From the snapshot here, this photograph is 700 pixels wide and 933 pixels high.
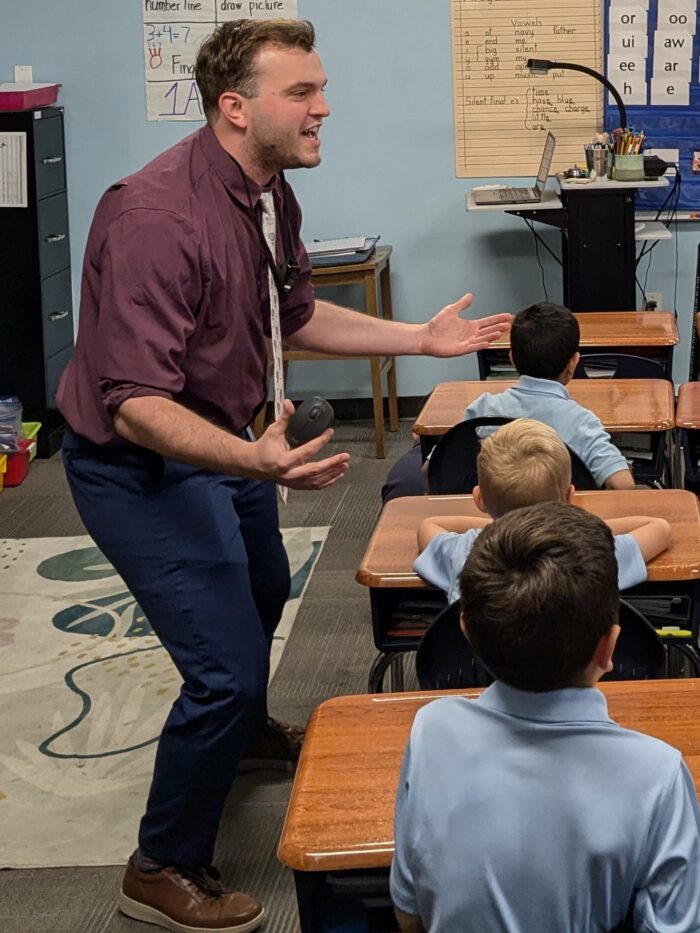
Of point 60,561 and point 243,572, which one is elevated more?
point 243,572

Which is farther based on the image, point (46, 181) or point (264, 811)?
point (46, 181)

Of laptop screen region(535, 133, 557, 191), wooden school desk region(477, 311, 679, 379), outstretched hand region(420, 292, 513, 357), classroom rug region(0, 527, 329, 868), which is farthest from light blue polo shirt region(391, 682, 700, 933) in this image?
laptop screen region(535, 133, 557, 191)

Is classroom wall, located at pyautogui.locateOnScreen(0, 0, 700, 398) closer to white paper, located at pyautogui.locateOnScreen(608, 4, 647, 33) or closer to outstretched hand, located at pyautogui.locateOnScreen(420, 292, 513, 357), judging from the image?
white paper, located at pyautogui.locateOnScreen(608, 4, 647, 33)

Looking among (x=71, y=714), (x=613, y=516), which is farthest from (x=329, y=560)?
(x=613, y=516)

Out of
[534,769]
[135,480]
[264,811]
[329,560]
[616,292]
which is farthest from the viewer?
[616,292]

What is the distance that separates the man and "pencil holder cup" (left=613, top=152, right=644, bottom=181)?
3.26m

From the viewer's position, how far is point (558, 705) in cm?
122

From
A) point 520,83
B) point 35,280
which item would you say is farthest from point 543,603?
point 520,83

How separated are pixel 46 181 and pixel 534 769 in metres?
5.07

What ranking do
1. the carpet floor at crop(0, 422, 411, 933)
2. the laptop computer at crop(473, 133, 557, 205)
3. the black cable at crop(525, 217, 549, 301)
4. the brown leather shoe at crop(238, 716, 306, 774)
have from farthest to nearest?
the black cable at crop(525, 217, 549, 301) < the laptop computer at crop(473, 133, 557, 205) < the brown leather shoe at crop(238, 716, 306, 774) < the carpet floor at crop(0, 422, 411, 933)

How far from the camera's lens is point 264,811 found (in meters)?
2.83

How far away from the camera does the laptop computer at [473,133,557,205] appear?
17.9ft

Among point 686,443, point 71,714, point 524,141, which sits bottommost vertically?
point 71,714

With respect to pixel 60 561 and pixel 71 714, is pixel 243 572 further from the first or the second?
pixel 60 561
